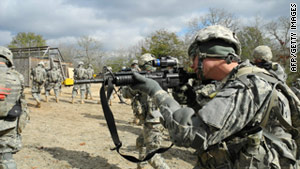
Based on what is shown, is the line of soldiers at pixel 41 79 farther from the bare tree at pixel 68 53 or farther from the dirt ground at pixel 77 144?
the bare tree at pixel 68 53

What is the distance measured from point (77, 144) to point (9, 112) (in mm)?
2985

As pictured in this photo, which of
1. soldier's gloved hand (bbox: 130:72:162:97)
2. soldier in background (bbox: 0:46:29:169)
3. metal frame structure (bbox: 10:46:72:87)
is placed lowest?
soldier in background (bbox: 0:46:29:169)

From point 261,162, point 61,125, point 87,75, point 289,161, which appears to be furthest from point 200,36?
point 87,75

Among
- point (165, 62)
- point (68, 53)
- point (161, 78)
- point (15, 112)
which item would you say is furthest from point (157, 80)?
point (68, 53)

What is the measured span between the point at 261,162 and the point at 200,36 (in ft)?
3.66

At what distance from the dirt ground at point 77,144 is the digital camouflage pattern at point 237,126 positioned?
356cm

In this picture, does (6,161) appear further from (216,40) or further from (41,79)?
(41,79)

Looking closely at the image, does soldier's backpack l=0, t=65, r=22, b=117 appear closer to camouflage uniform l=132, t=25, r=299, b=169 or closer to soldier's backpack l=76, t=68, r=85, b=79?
camouflage uniform l=132, t=25, r=299, b=169

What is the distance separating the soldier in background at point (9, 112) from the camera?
3.92 m

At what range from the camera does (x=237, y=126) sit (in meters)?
1.50

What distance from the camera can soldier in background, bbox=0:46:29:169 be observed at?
12.9 feet

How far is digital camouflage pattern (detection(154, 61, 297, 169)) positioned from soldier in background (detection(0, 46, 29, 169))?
329cm

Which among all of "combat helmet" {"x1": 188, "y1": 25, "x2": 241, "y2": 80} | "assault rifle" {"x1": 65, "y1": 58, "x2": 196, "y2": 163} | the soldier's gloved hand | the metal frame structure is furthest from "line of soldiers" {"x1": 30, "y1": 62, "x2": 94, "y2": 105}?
"combat helmet" {"x1": 188, "y1": 25, "x2": 241, "y2": 80}

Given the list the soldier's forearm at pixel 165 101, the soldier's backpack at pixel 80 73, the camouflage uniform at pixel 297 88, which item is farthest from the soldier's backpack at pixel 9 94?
the soldier's backpack at pixel 80 73
